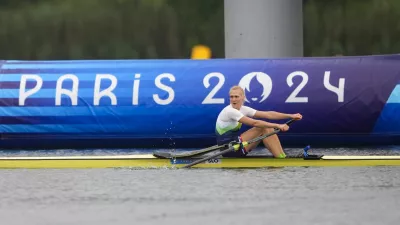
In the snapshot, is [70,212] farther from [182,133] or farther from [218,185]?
[182,133]

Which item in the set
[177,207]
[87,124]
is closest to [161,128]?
[87,124]

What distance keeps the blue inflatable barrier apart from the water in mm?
2661

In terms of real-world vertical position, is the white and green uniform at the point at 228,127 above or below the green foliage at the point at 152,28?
below

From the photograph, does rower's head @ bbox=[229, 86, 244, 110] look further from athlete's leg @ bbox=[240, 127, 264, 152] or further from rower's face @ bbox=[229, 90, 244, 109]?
athlete's leg @ bbox=[240, 127, 264, 152]

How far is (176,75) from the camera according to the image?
1234 centimetres

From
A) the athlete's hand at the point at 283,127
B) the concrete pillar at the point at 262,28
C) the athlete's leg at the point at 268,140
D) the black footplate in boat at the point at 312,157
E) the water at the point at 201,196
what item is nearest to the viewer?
the water at the point at 201,196

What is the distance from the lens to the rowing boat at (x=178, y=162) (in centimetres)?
999

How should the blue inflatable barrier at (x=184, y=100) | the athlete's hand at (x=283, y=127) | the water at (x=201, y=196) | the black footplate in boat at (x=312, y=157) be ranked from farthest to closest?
the blue inflatable barrier at (x=184, y=100) < the black footplate in boat at (x=312, y=157) < the athlete's hand at (x=283, y=127) < the water at (x=201, y=196)

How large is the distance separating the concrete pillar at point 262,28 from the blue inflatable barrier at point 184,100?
5.53m

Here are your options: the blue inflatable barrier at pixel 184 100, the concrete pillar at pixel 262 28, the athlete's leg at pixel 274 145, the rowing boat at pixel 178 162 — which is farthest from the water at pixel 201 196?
the concrete pillar at pixel 262 28

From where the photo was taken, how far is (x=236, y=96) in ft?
35.2

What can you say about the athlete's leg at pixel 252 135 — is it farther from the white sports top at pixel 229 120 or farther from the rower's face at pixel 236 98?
the rower's face at pixel 236 98

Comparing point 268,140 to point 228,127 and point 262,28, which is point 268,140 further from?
point 262,28

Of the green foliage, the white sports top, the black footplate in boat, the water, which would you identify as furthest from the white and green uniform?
the green foliage
